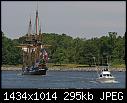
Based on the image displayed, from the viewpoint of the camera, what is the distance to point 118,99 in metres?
22.2

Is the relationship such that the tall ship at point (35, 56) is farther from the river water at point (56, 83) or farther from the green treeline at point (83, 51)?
the green treeline at point (83, 51)

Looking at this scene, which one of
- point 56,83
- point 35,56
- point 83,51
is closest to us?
point 56,83

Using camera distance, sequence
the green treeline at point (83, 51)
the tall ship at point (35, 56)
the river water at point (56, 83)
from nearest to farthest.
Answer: the river water at point (56, 83), the tall ship at point (35, 56), the green treeline at point (83, 51)

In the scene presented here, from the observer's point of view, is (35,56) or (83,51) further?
(83,51)

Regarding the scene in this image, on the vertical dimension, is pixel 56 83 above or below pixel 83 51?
below

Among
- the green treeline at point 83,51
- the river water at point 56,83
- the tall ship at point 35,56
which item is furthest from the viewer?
the green treeline at point 83,51

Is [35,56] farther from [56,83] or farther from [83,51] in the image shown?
[83,51]

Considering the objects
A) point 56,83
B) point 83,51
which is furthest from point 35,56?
point 83,51

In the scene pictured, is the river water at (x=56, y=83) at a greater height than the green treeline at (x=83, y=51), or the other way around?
the green treeline at (x=83, y=51)

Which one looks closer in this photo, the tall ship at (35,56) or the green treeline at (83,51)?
the tall ship at (35,56)

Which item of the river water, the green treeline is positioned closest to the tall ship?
the river water

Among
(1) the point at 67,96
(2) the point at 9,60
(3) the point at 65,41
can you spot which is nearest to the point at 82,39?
(3) the point at 65,41

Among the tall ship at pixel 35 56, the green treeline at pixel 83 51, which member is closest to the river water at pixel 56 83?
the tall ship at pixel 35 56

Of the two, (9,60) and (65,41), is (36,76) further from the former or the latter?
(65,41)
